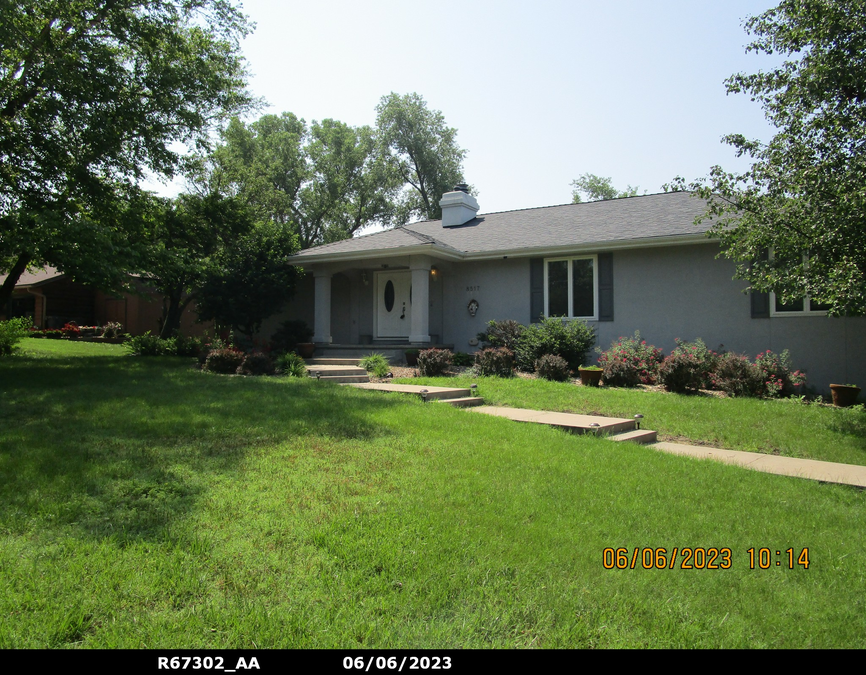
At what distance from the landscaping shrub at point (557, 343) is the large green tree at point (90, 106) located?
8.08 meters

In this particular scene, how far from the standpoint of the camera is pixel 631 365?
10375mm

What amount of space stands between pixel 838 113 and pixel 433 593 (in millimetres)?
8802

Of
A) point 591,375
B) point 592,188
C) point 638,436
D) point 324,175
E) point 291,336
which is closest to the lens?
point 638,436

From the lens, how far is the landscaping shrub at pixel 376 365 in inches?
439

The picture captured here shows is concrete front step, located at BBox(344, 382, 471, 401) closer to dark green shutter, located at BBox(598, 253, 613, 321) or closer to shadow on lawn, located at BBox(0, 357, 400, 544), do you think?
shadow on lawn, located at BBox(0, 357, 400, 544)

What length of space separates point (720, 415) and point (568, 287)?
574 cm

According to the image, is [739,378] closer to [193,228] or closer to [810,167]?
[810,167]

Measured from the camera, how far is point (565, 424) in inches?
259

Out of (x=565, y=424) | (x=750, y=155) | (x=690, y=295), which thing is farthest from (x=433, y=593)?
(x=690, y=295)

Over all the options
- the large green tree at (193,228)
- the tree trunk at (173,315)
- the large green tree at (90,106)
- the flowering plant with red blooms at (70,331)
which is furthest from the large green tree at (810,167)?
the flowering plant with red blooms at (70,331)

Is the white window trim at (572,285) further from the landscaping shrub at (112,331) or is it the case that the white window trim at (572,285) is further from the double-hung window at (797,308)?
the landscaping shrub at (112,331)

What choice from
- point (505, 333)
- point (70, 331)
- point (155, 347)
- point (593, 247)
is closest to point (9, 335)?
point (155, 347)
